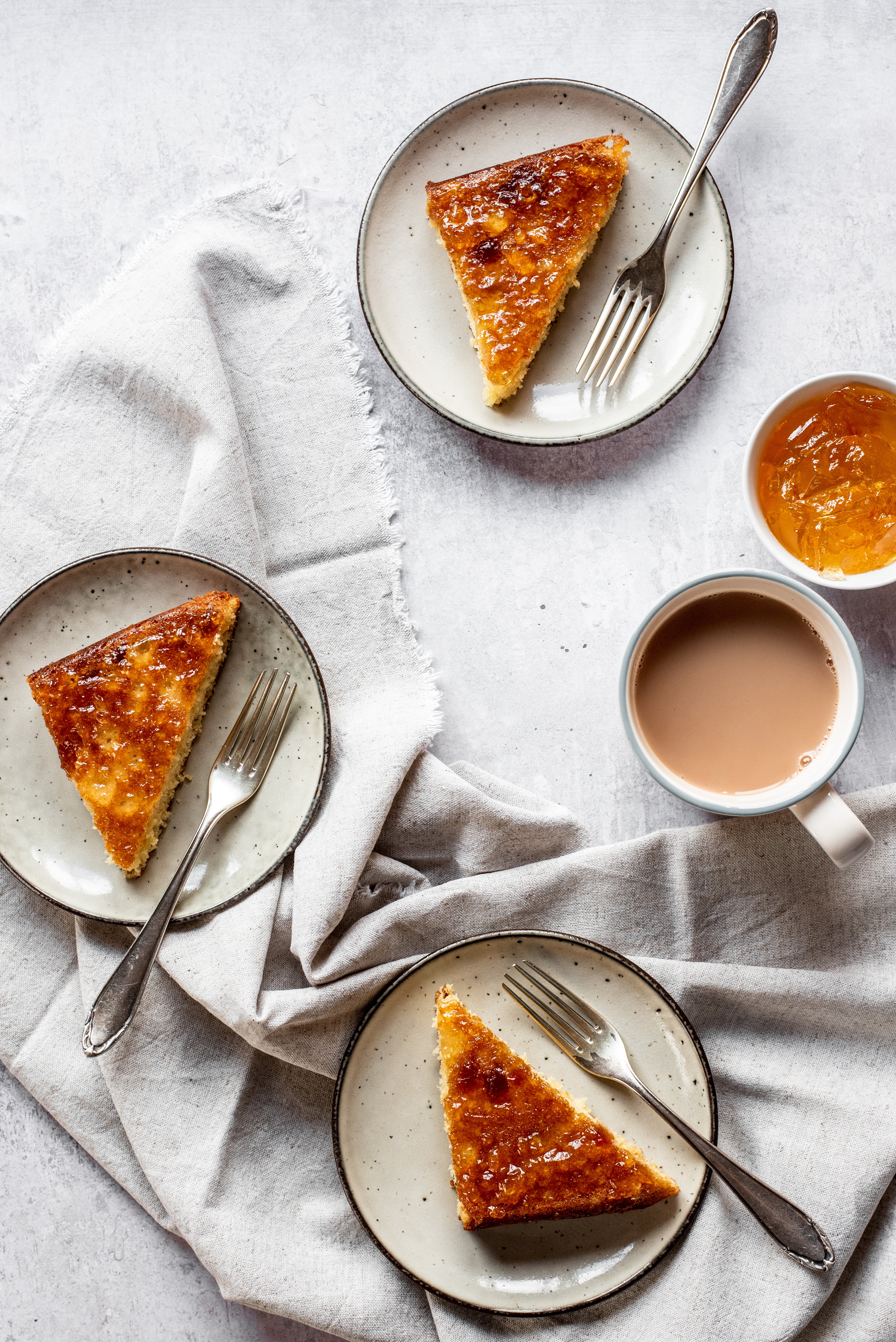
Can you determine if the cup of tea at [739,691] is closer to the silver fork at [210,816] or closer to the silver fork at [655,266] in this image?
the silver fork at [655,266]

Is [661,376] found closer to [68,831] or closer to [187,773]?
[187,773]

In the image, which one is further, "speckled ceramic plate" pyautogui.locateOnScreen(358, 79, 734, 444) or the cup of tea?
"speckled ceramic plate" pyautogui.locateOnScreen(358, 79, 734, 444)

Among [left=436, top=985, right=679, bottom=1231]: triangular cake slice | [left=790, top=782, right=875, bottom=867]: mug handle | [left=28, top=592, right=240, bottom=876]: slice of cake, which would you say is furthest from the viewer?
[left=28, top=592, right=240, bottom=876]: slice of cake

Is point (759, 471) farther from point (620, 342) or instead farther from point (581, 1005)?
point (581, 1005)

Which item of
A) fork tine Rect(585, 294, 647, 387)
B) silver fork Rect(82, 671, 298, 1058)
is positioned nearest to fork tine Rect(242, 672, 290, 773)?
silver fork Rect(82, 671, 298, 1058)

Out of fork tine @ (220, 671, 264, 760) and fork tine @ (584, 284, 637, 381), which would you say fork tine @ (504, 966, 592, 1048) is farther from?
fork tine @ (584, 284, 637, 381)

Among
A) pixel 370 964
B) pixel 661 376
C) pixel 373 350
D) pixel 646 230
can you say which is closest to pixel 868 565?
pixel 661 376

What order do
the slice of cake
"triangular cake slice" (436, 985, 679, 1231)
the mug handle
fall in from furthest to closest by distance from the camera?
the slice of cake, "triangular cake slice" (436, 985, 679, 1231), the mug handle
